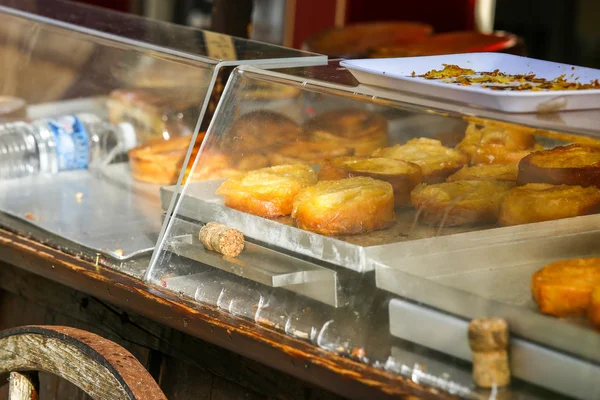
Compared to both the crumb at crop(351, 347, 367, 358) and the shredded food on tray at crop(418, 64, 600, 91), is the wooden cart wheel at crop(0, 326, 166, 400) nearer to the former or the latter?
the crumb at crop(351, 347, 367, 358)

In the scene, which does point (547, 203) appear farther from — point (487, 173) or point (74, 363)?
point (74, 363)

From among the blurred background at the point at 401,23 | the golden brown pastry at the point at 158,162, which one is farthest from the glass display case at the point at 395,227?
the blurred background at the point at 401,23

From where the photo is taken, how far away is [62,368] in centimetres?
139

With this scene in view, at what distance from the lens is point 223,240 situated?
1480mm

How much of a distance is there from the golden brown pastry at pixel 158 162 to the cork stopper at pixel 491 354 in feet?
3.87

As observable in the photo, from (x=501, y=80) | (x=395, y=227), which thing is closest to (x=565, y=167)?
(x=501, y=80)

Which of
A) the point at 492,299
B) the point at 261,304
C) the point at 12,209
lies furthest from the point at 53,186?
the point at 492,299

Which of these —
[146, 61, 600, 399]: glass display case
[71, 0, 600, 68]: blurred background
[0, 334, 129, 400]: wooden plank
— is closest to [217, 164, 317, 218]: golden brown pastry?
[146, 61, 600, 399]: glass display case

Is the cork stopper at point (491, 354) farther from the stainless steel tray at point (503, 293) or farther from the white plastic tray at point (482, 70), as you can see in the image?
the white plastic tray at point (482, 70)

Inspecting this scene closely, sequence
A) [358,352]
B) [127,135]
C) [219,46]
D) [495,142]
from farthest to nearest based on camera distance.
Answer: [127,135], [219,46], [495,142], [358,352]

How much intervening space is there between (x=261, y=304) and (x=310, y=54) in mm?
701

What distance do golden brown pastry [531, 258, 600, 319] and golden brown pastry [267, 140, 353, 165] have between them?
0.58m

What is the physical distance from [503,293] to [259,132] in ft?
2.10

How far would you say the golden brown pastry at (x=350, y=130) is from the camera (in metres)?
1.63
